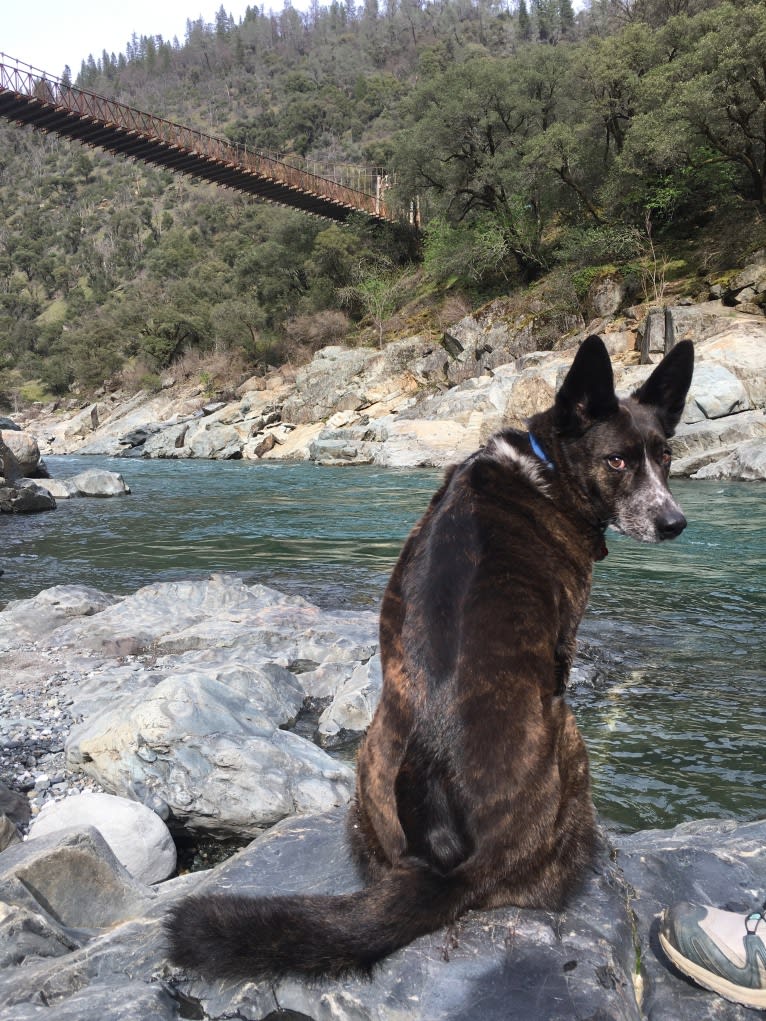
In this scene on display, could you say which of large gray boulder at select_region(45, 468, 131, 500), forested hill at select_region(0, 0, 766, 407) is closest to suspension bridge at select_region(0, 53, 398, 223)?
forested hill at select_region(0, 0, 766, 407)

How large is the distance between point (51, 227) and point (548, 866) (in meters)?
152

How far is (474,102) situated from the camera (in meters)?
43.3

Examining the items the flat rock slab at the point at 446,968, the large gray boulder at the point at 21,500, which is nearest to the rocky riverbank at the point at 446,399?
the large gray boulder at the point at 21,500

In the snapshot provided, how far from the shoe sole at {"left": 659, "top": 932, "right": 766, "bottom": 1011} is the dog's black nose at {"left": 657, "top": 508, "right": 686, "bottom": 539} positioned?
1263mm

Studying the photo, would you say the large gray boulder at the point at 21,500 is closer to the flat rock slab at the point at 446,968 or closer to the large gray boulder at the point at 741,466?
the large gray boulder at the point at 741,466

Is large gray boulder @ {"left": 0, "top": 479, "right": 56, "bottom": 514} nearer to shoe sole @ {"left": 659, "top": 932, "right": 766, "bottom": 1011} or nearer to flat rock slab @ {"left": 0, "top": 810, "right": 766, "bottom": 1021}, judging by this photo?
flat rock slab @ {"left": 0, "top": 810, "right": 766, "bottom": 1021}

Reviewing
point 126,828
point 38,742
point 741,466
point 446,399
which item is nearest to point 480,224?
point 446,399

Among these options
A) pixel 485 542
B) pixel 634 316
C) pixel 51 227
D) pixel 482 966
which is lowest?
pixel 482 966

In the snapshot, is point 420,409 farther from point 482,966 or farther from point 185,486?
point 482,966

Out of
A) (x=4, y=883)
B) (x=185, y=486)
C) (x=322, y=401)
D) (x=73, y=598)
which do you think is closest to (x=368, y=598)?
(x=73, y=598)

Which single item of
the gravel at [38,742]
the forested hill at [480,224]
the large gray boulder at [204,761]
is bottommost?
the gravel at [38,742]

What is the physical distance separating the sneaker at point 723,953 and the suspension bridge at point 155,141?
97.2ft

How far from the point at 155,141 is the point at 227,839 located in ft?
108

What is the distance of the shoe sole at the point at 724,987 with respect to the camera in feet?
6.34
